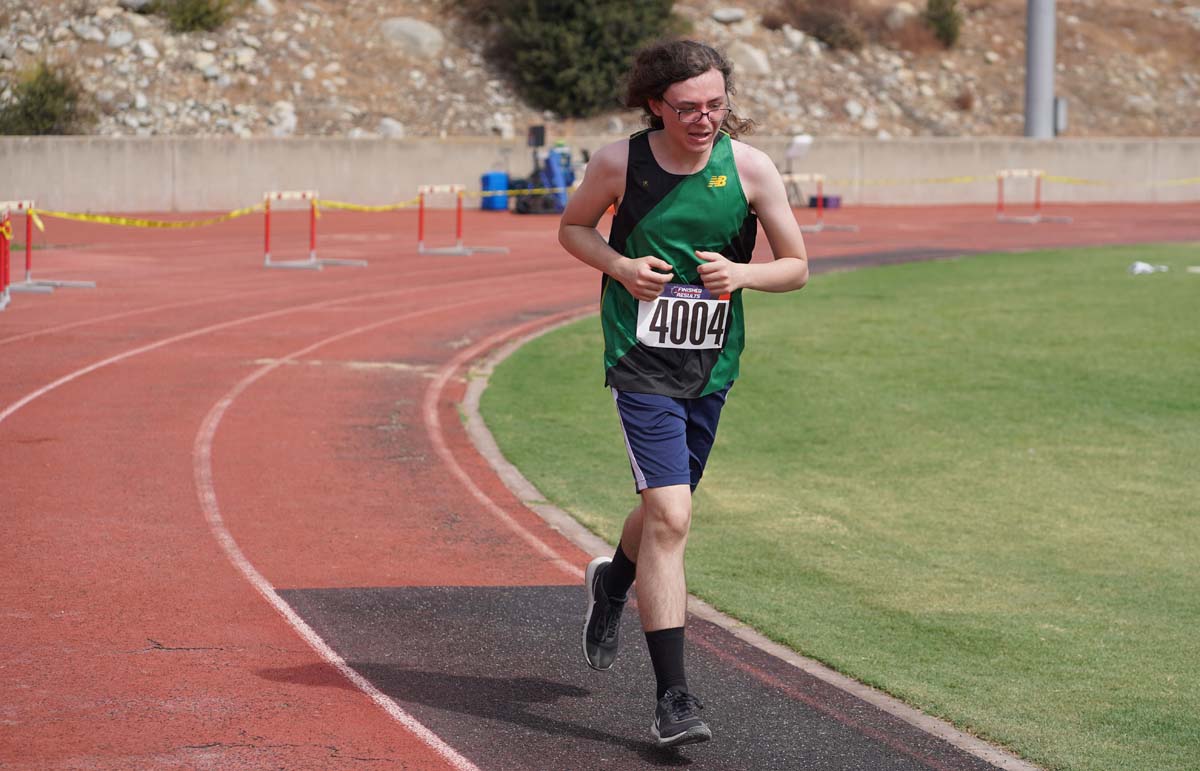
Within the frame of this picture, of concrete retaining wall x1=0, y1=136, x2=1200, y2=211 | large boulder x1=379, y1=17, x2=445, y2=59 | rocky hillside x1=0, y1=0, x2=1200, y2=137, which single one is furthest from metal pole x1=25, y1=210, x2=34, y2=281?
large boulder x1=379, y1=17, x2=445, y2=59

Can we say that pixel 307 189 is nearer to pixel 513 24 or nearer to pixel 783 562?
pixel 513 24

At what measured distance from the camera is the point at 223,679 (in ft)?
18.9

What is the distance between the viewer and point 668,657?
198 inches

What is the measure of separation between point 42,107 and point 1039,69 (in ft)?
87.5

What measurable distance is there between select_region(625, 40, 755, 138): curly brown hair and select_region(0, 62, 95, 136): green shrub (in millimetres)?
37936

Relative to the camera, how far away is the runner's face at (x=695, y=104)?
493cm

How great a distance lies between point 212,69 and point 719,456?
3839 cm

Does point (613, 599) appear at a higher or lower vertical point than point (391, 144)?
lower

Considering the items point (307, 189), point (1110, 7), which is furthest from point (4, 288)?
point (1110, 7)

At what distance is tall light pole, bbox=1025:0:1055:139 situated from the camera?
42.9 m

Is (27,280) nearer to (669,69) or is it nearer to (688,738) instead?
(669,69)

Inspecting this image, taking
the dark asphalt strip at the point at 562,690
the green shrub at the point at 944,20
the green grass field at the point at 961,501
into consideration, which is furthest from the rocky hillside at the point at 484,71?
the dark asphalt strip at the point at 562,690

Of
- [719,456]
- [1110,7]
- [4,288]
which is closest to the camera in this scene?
[719,456]

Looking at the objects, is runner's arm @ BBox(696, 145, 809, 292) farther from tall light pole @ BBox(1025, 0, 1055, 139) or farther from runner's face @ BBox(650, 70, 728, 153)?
tall light pole @ BBox(1025, 0, 1055, 139)
